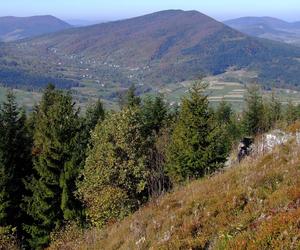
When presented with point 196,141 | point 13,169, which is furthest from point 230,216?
point 13,169

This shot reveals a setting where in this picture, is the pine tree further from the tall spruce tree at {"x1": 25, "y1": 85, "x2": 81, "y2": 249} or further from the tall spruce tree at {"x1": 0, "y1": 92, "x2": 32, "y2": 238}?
the tall spruce tree at {"x1": 0, "y1": 92, "x2": 32, "y2": 238}

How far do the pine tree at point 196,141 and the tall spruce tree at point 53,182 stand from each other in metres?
9.22

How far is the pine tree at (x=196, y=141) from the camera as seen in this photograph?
3462 cm

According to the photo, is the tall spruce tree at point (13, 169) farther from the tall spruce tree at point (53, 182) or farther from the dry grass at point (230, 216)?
the dry grass at point (230, 216)

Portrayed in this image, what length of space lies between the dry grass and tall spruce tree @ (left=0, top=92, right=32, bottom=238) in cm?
1535

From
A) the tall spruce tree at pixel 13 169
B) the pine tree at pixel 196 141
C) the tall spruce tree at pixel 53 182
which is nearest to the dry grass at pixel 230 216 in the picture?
the tall spruce tree at pixel 53 182

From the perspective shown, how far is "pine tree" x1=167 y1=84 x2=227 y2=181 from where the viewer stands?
34616 millimetres

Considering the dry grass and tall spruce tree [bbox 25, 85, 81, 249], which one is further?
tall spruce tree [bbox 25, 85, 81, 249]

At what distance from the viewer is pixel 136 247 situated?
12.4 metres

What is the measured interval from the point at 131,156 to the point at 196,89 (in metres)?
11.6

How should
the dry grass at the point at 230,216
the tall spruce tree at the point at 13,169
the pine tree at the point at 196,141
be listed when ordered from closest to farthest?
the dry grass at the point at 230,216
the tall spruce tree at the point at 13,169
the pine tree at the point at 196,141

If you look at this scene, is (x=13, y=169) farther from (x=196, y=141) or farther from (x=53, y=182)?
(x=196, y=141)

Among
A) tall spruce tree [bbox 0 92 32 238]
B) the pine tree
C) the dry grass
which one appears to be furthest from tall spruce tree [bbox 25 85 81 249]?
the dry grass

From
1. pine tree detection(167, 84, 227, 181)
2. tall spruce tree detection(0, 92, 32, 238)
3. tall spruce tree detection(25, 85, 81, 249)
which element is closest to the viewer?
tall spruce tree detection(25, 85, 81, 249)
